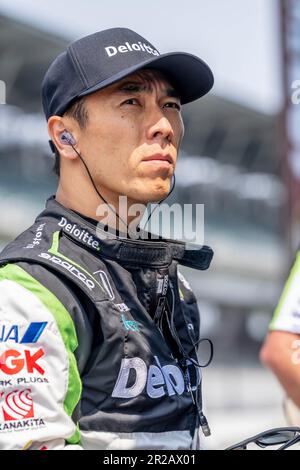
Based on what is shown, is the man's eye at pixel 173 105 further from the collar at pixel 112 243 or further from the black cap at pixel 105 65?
the collar at pixel 112 243

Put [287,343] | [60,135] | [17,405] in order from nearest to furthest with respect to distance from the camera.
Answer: [17,405] < [60,135] < [287,343]

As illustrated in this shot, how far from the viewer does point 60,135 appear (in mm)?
2154

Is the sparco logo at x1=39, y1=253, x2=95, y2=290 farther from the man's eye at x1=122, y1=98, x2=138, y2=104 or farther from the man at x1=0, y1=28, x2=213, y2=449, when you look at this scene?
the man's eye at x1=122, y1=98, x2=138, y2=104

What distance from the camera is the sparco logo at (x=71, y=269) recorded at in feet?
6.16

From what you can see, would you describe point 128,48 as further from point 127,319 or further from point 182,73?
point 127,319

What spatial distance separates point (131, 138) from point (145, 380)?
0.62m

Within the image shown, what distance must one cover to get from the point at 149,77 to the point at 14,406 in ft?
3.02

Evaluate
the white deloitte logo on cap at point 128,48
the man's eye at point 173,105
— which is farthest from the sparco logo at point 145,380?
the white deloitte logo on cap at point 128,48

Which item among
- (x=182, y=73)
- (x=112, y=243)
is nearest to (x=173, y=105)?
(x=182, y=73)

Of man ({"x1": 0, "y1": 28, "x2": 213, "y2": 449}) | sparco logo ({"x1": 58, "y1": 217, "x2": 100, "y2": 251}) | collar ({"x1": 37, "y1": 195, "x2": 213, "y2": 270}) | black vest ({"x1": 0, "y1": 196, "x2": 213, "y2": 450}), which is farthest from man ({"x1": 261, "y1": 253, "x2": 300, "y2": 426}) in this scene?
sparco logo ({"x1": 58, "y1": 217, "x2": 100, "y2": 251})

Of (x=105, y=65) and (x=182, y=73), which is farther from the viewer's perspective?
(x=182, y=73)

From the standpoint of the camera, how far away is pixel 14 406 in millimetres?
1729

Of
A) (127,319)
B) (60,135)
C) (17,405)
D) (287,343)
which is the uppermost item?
(60,135)

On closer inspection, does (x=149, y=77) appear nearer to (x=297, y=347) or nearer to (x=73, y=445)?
(x=73, y=445)
